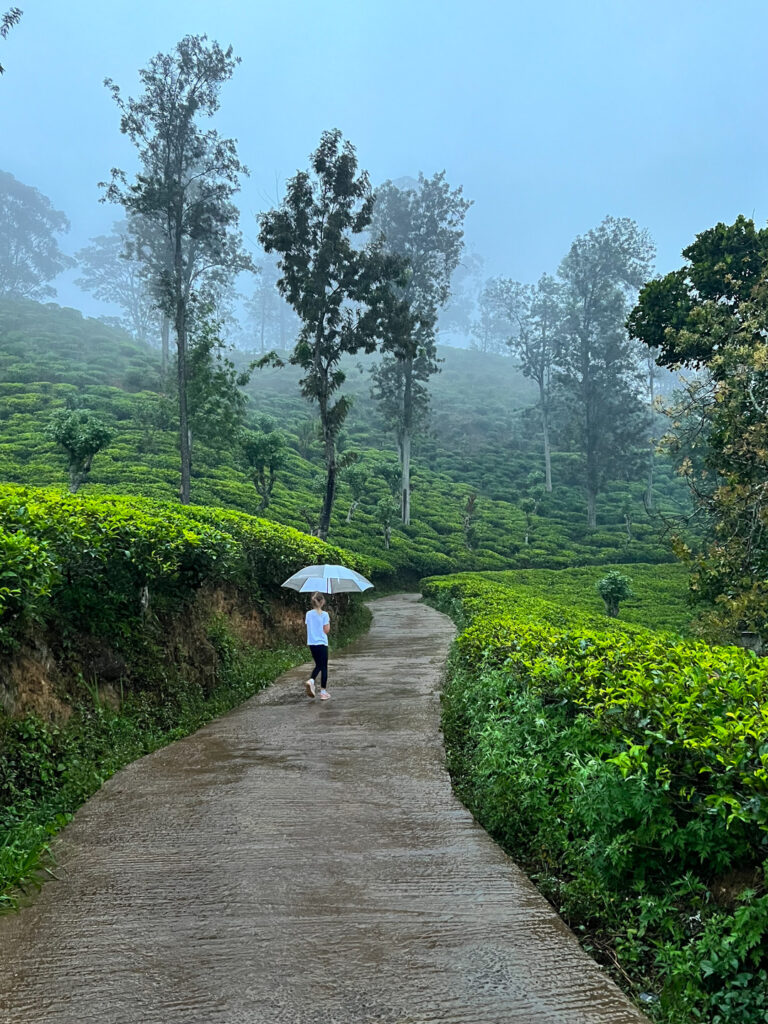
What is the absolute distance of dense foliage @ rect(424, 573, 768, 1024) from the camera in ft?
9.05

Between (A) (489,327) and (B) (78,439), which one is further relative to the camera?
(A) (489,327)

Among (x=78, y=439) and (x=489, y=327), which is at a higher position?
(x=489, y=327)

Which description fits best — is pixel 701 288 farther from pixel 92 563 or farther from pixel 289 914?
pixel 289 914

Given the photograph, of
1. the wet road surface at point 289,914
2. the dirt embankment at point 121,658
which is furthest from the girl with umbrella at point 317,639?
the wet road surface at point 289,914

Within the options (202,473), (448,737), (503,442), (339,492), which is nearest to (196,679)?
(448,737)

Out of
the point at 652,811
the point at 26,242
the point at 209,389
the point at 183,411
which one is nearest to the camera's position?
the point at 652,811

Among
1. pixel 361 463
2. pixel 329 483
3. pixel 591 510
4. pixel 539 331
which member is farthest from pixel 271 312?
pixel 329 483

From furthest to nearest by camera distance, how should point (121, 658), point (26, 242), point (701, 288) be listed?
point (26, 242), point (701, 288), point (121, 658)

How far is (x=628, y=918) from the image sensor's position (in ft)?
10.8

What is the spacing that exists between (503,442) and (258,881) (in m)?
64.4

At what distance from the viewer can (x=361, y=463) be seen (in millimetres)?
45000

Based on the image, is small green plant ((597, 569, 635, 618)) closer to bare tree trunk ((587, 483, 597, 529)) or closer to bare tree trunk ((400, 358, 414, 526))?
bare tree trunk ((400, 358, 414, 526))

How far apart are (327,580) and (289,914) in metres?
6.42

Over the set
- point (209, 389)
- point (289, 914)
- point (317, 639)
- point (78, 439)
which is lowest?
point (289, 914)
